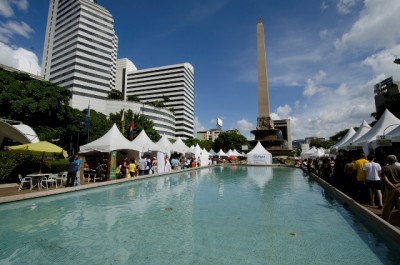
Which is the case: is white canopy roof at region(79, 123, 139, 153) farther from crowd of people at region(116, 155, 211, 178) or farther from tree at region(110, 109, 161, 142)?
tree at region(110, 109, 161, 142)

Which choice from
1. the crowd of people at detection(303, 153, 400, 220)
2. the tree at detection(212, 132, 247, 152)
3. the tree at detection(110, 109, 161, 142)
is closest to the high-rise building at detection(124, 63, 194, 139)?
the tree at detection(212, 132, 247, 152)

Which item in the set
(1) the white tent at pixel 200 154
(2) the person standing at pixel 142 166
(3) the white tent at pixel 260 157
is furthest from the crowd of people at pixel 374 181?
(1) the white tent at pixel 200 154

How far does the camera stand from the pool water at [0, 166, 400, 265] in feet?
15.4

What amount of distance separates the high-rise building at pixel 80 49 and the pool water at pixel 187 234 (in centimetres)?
7444

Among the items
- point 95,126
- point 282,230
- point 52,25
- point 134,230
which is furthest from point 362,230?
point 52,25

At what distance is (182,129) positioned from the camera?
113 m

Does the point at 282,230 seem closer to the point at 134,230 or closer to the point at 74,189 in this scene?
the point at 134,230

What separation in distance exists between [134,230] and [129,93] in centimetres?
11713

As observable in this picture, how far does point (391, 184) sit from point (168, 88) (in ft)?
364

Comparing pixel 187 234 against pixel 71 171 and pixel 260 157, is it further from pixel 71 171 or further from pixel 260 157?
pixel 260 157

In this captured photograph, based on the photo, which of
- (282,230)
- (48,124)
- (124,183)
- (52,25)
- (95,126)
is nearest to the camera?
(282,230)

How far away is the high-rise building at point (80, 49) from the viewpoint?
78875 mm

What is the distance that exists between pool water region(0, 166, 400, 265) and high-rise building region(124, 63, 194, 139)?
103m

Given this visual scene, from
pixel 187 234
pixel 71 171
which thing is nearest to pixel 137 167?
pixel 71 171
